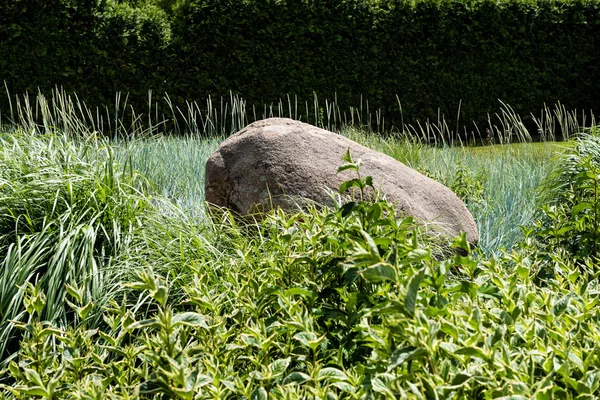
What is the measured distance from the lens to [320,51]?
10.7m

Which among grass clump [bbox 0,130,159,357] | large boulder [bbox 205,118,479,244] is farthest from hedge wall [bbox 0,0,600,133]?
large boulder [bbox 205,118,479,244]

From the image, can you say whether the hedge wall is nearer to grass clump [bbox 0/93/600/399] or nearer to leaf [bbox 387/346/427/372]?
grass clump [bbox 0/93/600/399]

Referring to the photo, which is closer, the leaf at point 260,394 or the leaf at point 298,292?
the leaf at point 260,394

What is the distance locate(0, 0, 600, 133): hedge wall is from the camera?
9.55 m

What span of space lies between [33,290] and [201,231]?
1769mm

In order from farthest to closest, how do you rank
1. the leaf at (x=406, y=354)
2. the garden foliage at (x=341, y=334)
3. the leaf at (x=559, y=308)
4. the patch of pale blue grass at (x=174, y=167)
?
the patch of pale blue grass at (x=174, y=167)
the leaf at (x=559, y=308)
the garden foliage at (x=341, y=334)
the leaf at (x=406, y=354)

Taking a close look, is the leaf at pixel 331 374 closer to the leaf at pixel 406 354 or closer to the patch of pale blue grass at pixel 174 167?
the leaf at pixel 406 354

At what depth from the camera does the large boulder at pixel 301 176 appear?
3.84 metres

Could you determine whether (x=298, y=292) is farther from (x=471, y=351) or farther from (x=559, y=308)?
(x=559, y=308)

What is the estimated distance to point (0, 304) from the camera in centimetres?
290

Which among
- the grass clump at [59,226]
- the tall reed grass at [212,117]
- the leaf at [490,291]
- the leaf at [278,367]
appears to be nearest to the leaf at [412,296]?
the leaf at [278,367]

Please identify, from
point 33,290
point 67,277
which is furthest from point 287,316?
point 67,277

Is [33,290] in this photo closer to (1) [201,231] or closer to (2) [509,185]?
(1) [201,231]

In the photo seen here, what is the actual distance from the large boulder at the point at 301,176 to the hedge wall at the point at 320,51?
20.5ft
